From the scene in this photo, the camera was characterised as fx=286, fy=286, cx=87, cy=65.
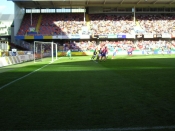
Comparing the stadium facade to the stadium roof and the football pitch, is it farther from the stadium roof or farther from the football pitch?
the football pitch

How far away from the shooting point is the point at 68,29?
70312 mm

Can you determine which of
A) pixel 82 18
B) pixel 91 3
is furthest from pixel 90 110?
pixel 82 18

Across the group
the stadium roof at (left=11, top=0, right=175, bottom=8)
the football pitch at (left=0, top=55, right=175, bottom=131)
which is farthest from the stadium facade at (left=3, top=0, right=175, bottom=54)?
the football pitch at (left=0, top=55, right=175, bottom=131)

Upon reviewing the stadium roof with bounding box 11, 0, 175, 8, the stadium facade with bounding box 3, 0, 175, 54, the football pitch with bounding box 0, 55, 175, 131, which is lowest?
the football pitch with bounding box 0, 55, 175, 131

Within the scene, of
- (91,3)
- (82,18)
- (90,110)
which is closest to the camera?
(90,110)

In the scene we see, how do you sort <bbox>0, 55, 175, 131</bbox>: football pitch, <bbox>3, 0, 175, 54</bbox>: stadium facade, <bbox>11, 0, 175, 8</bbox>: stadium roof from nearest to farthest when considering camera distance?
<bbox>0, 55, 175, 131</bbox>: football pitch, <bbox>11, 0, 175, 8</bbox>: stadium roof, <bbox>3, 0, 175, 54</bbox>: stadium facade

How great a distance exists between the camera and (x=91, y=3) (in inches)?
2736

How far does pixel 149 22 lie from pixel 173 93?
65.5m

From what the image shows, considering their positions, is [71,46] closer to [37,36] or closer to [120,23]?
[37,36]

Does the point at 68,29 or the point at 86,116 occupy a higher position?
the point at 68,29

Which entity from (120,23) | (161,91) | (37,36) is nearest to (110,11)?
(120,23)

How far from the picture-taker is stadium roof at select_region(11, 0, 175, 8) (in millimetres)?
67188

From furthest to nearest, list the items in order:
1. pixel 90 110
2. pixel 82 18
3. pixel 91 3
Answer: pixel 82 18 < pixel 91 3 < pixel 90 110

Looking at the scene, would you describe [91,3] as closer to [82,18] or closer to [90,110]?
[82,18]
